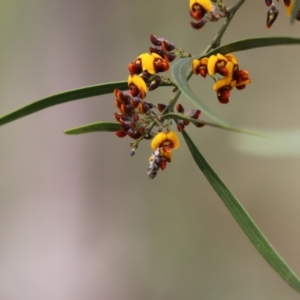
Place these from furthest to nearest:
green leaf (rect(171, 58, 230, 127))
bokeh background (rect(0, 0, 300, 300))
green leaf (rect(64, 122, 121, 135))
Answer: bokeh background (rect(0, 0, 300, 300)) < green leaf (rect(64, 122, 121, 135)) < green leaf (rect(171, 58, 230, 127))

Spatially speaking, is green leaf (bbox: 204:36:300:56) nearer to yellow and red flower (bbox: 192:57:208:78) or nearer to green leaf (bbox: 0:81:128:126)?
yellow and red flower (bbox: 192:57:208:78)

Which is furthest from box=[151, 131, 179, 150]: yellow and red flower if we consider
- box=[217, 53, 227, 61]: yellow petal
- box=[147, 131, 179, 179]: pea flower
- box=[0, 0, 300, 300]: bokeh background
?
box=[0, 0, 300, 300]: bokeh background

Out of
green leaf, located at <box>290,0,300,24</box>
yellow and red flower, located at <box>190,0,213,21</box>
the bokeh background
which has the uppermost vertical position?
yellow and red flower, located at <box>190,0,213,21</box>

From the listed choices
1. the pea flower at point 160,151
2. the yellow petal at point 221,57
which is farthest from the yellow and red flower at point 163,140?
the yellow petal at point 221,57

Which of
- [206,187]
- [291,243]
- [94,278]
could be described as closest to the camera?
[291,243]

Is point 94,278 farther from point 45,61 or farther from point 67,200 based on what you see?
point 45,61

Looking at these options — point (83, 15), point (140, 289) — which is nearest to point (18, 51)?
point (83, 15)

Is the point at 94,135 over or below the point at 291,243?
over

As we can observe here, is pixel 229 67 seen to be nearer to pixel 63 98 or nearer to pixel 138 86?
pixel 138 86
